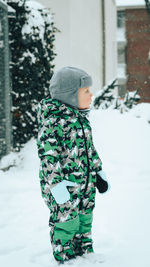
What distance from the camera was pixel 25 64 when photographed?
5484 mm

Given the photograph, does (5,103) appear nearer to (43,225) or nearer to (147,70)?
(43,225)

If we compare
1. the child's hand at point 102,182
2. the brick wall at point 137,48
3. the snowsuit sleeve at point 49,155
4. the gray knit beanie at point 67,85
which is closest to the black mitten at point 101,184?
the child's hand at point 102,182

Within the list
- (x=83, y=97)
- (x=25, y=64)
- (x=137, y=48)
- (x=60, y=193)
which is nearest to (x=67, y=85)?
(x=83, y=97)

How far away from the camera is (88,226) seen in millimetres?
2475

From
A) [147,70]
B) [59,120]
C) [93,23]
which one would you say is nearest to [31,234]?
[59,120]

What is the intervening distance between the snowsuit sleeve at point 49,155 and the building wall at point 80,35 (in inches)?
221

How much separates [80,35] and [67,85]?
7237 millimetres

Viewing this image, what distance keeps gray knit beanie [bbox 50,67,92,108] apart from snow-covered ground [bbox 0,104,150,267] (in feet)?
3.68

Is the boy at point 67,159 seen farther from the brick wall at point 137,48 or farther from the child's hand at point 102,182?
the brick wall at point 137,48

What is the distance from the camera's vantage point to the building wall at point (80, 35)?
7.79m

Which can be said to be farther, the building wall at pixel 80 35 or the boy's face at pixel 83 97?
the building wall at pixel 80 35

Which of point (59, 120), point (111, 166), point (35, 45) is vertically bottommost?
point (111, 166)

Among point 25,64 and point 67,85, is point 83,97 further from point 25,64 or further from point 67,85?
point 25,64

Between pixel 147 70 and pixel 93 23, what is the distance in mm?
13769
